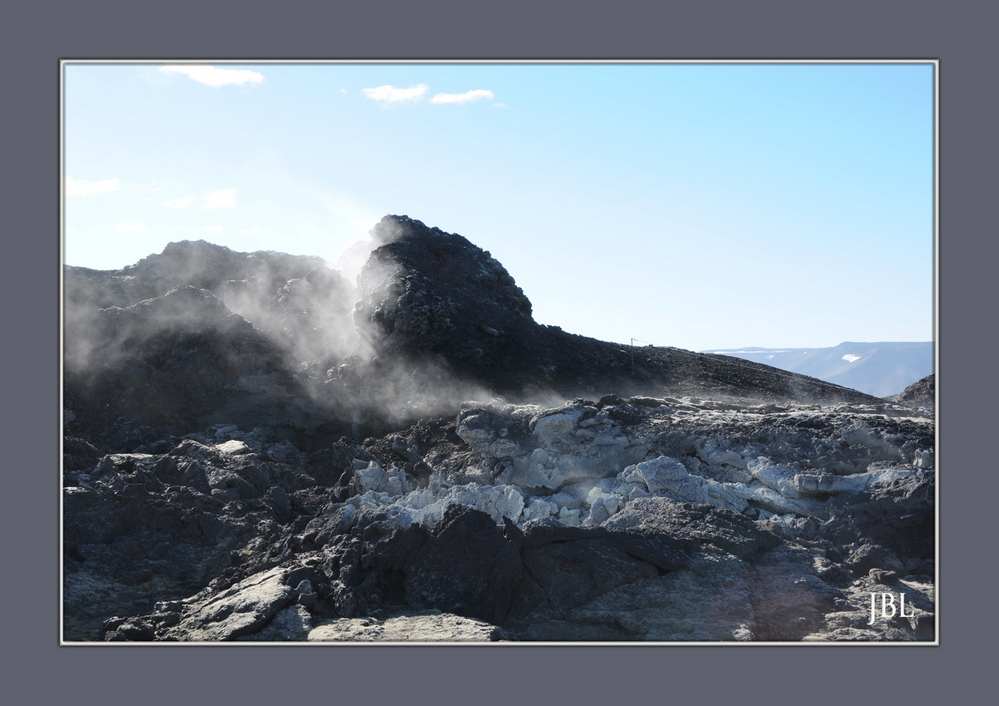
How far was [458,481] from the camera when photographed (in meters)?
12.2

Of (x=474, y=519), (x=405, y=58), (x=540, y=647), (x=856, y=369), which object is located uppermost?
(x=405, y=58)

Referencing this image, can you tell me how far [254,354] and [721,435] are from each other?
31.5 ft

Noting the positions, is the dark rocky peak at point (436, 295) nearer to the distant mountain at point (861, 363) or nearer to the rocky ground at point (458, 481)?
the rocky ground at point (458, 481)

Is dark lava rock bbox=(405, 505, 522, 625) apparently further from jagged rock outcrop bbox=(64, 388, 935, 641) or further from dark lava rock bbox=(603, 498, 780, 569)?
dark lava rock bbox=(603, 498, 780, 569)

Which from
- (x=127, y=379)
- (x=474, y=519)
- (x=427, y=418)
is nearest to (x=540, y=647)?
(x=474, y=519)

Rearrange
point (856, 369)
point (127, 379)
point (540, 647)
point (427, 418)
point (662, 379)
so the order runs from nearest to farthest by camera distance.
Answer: point (540, 647), point (856, 369), point (427, 418), point (662, 379), point (127, 379)

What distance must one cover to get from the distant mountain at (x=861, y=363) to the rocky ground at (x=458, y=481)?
1.11ft

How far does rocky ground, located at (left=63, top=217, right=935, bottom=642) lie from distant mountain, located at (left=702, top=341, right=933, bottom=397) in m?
0.34

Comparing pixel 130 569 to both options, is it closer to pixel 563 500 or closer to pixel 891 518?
pixel 563 500

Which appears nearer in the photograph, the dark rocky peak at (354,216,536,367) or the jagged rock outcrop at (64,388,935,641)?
the jagged rock outcrop at (64,388,935,641)

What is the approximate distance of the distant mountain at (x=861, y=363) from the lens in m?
10.8

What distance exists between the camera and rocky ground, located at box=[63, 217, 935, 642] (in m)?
9.63

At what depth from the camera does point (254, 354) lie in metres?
17.0

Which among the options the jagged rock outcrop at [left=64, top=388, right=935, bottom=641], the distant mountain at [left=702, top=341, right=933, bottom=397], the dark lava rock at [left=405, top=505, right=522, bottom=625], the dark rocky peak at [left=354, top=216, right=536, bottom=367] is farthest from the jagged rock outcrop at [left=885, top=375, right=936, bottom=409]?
the dark rocky peak at [left=354, top=216, right=536, bottom=367]
